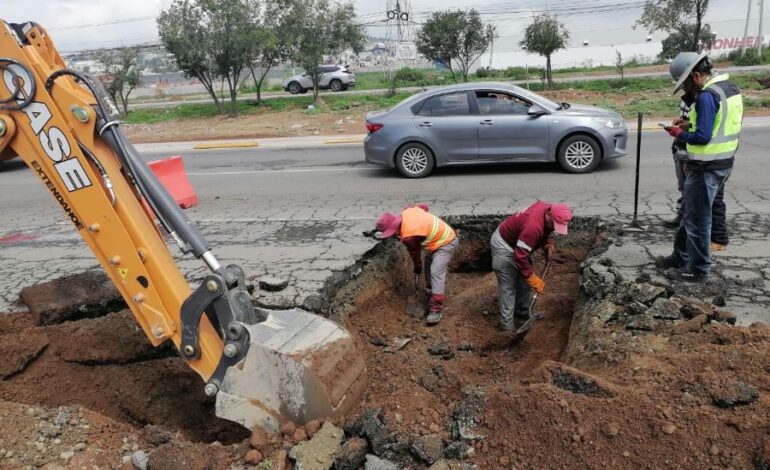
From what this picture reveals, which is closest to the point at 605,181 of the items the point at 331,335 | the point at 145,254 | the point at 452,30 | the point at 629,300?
the point at 629,300

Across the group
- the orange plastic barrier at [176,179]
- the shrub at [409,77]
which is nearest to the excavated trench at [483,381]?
the orange plastic barrier at [176,179]

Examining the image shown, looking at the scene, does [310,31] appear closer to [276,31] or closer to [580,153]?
[276,31]

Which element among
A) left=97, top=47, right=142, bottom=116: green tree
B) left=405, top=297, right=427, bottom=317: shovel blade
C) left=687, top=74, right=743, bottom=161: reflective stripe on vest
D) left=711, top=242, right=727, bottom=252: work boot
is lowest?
left=405, top=297, right=427, bottom=317: shovel blade

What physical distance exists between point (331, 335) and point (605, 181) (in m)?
7.70

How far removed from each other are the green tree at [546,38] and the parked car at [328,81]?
11998mm

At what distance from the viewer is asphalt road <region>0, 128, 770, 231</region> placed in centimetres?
877

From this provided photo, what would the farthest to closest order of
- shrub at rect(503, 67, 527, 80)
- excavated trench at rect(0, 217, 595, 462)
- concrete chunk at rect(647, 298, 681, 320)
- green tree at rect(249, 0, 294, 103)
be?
1. shrub at rect(503, 67, 527, 80)
2. green tree at rect(249, 0, 294, 103)
3. concrete chunk at rect(647, 298, 681, 320)
4. excavated trench at rect(0, 217, 595, 462)

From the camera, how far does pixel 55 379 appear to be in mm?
4461

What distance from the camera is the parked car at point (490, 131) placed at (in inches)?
418

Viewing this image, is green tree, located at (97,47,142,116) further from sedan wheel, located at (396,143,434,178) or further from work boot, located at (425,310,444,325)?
work boot, located at (425,310,444,325)

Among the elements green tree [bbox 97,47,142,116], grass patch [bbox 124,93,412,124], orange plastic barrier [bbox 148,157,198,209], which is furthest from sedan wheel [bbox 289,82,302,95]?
orange plastic barrier [bbox 148,157,198,209]

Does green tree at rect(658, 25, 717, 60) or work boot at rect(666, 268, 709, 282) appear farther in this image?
green tree at rect(658, 25, 717, 60)

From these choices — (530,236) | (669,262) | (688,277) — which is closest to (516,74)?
(669,262)

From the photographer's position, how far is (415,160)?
11.2 meters
